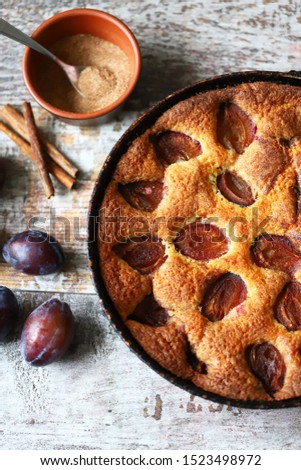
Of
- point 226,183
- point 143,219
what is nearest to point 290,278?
point 226,183

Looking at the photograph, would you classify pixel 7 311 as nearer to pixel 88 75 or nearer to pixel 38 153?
pixel 38 153

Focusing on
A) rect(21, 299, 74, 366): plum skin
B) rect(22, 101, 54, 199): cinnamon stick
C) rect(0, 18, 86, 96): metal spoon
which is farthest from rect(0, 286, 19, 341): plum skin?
rect(0, 18, 86, 96): metal spoon

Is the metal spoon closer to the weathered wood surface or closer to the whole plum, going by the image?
the weathered wood surface

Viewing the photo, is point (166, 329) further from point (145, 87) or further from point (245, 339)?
point (145, 87)

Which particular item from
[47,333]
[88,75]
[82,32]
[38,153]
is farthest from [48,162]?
[47,333]

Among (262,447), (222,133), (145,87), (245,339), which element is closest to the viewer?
(245,339)
